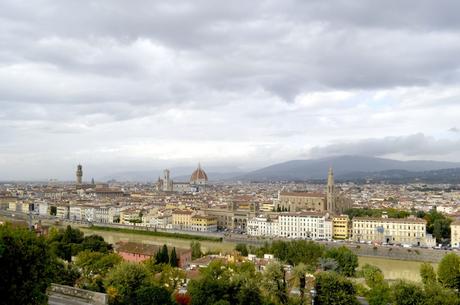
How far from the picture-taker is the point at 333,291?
13609 millimetres

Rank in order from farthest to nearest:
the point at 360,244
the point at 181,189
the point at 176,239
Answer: the point at 181,189, the point at 176,239, the point at 360,244

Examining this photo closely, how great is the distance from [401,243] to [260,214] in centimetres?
1313

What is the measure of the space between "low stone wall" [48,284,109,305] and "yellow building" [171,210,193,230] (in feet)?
97.3

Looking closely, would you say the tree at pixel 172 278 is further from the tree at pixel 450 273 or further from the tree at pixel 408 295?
the tree at pixel 450 273

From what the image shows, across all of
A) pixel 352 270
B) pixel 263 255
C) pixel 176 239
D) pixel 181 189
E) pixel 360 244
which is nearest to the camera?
pixel 352 270

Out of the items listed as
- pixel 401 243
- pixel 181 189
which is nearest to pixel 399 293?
pixel 401 243

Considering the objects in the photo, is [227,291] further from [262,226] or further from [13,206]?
[13,206]

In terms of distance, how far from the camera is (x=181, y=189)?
355 ft

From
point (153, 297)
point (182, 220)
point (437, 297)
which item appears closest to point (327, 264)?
point (437, 297)

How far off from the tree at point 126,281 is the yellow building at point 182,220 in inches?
1101

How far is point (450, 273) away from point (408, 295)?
6.52 m

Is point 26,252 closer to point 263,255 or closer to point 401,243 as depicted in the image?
point 263,255

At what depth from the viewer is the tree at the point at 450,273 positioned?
1847 centimetres

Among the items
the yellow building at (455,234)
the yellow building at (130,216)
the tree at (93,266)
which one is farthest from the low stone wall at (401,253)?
the yellow building at (130,216)
